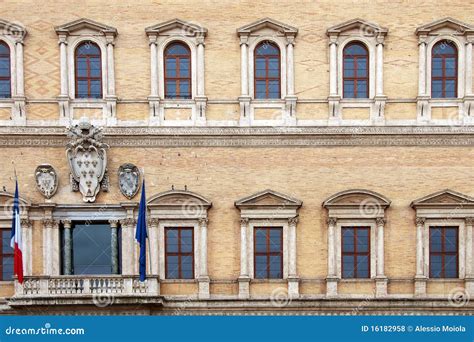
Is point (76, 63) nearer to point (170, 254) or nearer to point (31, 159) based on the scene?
point (31, 159)

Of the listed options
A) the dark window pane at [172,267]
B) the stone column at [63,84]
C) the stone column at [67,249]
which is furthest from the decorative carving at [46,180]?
the dark window pane at [172,267]

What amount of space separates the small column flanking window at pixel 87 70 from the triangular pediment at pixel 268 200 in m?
4.56

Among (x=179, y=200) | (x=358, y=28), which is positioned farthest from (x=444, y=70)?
(x=179, y=200)

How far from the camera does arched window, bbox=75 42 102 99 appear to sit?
21.8 m

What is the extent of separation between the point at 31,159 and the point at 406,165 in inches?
439

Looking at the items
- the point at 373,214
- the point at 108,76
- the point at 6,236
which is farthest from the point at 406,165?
the point at 6,236

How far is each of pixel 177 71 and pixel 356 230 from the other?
7.17 meters

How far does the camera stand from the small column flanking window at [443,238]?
21.3 metres

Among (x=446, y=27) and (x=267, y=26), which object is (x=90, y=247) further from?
(x=446, y=27)

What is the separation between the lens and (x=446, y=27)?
21.7 meters

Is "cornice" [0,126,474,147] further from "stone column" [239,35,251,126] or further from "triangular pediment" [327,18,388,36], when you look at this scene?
"triangular pediment" [327,18,388,36]

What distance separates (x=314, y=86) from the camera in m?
21.8

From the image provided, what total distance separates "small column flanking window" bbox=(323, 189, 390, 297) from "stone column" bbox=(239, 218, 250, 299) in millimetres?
2356

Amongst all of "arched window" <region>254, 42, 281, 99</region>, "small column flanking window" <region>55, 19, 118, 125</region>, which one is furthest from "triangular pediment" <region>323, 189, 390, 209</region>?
"small column flanking window" <region>55, 19, 118, 125</region>
